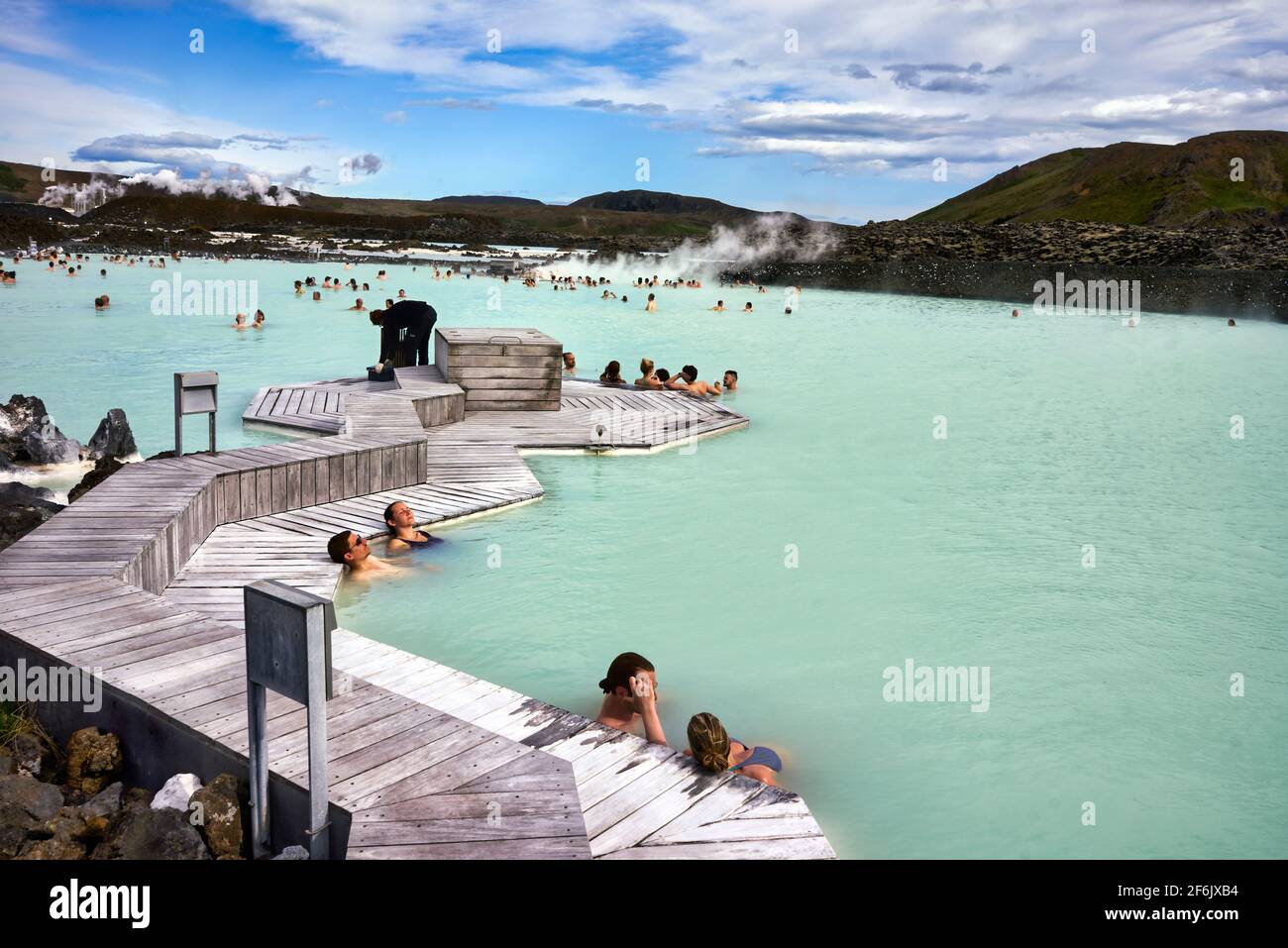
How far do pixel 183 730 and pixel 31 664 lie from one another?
1099mm

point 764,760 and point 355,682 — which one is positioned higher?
point 355,682

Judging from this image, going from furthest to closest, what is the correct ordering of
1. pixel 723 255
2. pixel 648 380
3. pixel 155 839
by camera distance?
1. pixel 723 255
2. pixel 648 380
3. pixel 155 839

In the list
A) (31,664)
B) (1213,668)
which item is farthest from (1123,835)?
(31,664)

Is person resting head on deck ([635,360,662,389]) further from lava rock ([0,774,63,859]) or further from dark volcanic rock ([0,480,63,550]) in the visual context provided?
lava rock ([0,774,63,859])

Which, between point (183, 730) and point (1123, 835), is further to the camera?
point (1123, 835)

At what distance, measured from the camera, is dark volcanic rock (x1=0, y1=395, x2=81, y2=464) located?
10.5 meters

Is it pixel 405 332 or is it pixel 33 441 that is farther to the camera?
pixel 405 332

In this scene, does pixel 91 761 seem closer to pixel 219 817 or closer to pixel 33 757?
pixel 33 757

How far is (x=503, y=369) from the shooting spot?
1246 centimetres

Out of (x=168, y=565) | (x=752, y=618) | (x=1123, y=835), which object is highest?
(x=168, y=565)

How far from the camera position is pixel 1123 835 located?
187 inches

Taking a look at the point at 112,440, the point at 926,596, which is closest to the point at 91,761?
the point at 926,596

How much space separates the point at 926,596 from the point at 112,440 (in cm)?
836

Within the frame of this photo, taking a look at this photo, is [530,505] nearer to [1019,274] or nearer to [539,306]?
[539,306]
